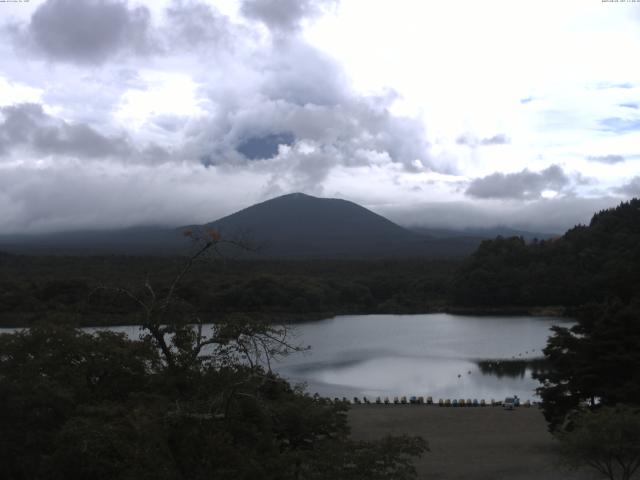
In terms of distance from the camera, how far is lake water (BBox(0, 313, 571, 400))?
791 inches

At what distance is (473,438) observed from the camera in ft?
41.0

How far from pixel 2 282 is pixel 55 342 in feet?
106

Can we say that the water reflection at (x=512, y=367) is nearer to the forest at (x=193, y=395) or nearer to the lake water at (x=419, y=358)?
the lake water at (x=419, y=358)

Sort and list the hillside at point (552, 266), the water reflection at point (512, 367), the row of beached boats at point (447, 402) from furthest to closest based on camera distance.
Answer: the hillside at point (552, 266), the water reflection at point (512, 367), the row of beached boats at point (447, 402)

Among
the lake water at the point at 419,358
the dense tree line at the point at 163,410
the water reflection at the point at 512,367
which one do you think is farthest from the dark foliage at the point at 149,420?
the water reflection at the point at 512,367

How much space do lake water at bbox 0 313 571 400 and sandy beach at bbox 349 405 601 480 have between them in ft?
8.12

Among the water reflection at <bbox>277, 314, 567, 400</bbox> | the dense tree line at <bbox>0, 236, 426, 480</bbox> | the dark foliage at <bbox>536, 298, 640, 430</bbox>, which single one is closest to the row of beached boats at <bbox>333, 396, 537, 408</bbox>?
the water reflection at <bbox>277, 314, 567, 400</bbox>

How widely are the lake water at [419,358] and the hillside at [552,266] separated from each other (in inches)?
242

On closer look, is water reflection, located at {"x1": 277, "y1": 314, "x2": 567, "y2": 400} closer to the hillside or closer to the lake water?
the lake water

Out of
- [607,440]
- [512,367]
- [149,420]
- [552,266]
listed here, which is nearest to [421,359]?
[512,367]

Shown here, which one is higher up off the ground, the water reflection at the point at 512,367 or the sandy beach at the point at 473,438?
the sandy beach at the point at 473,438

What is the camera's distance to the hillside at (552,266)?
43969 millimetres

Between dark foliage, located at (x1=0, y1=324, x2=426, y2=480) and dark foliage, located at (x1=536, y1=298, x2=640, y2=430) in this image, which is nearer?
dark foliage, located at (x1=0, y1=324, x2=426, y2=480)

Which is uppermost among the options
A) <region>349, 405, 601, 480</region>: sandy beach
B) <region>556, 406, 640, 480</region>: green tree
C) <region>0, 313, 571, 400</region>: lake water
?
<region>556, 406, 640, 480</region>: green tree
